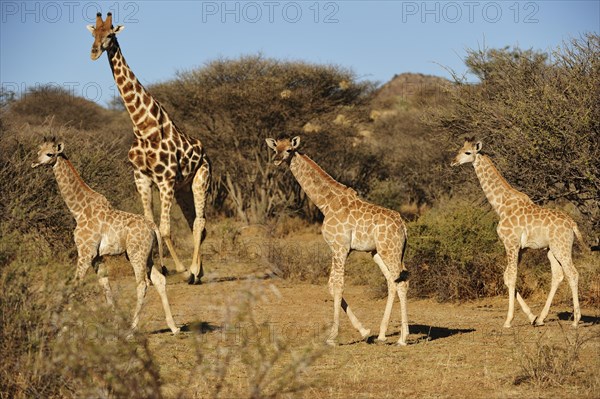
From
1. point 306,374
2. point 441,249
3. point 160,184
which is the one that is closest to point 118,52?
point 160,184

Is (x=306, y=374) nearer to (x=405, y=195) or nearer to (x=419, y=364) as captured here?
(x=419, y=364)

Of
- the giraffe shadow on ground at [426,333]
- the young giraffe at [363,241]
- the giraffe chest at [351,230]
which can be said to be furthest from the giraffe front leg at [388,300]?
the giraffe chest at [351,230]

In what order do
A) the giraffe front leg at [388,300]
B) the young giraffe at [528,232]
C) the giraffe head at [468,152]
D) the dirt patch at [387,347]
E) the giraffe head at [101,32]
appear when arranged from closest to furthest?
the dirt patch at [387,347] < the giraffe front leg at [388,300] < the young giraffe at [528,232] < the giraffe head at [468,152] < the giraffe head at [101,32]

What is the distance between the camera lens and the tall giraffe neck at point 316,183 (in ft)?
33.0

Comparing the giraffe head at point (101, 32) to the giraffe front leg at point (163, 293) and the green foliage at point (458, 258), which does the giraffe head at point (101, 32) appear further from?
the green foliage at point (458, 258)

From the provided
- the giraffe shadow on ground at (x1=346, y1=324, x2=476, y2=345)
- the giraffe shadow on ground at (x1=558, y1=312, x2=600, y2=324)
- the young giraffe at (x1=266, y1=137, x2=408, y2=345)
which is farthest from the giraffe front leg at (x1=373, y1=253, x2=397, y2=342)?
the giraffe shadow on ground at (x1=558, y1=312, x2=600, y2=324)

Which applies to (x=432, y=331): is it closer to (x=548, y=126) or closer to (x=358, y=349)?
(x=358, y=349)

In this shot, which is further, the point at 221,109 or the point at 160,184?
the point at 221,109

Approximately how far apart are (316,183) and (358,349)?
2.06m

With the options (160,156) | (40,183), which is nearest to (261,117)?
(40,183)

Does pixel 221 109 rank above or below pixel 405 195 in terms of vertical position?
above

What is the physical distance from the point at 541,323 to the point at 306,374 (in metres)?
3.96

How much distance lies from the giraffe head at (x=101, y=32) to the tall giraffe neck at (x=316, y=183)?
12.3 ft

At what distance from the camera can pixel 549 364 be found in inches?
301
